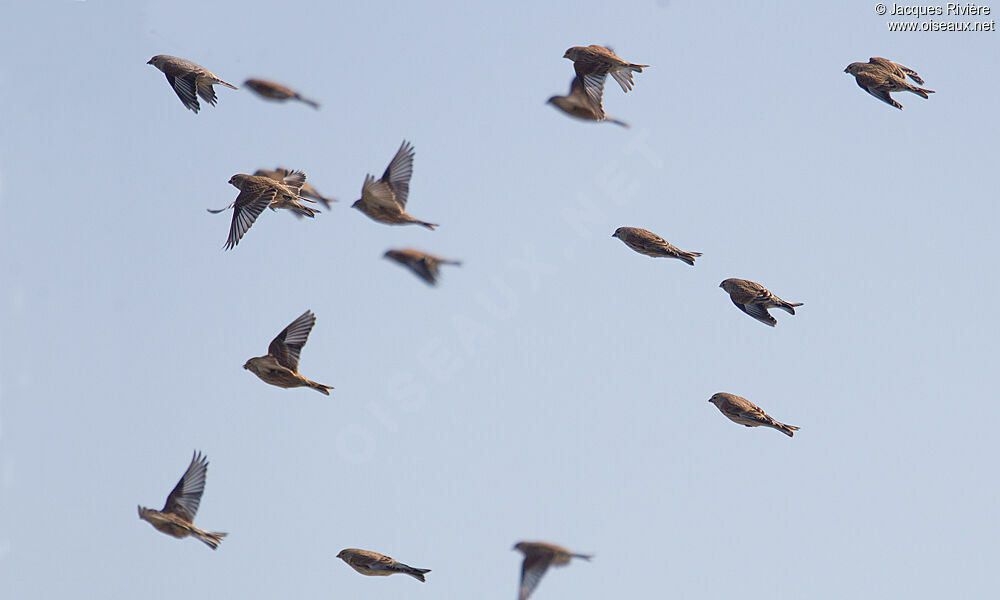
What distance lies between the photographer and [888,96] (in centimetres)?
1962

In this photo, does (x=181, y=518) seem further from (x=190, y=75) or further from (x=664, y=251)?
(x=664, y=251)

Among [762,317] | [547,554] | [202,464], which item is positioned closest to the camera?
[547,554]

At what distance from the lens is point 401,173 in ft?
70.0

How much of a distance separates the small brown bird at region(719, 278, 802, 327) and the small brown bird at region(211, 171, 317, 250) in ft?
19.4

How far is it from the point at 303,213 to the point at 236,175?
1188 mm

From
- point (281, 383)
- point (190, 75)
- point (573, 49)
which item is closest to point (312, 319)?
point (281, 383)

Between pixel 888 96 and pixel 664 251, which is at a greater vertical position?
pixel 888 96

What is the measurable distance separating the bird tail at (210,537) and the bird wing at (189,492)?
1.15 feet

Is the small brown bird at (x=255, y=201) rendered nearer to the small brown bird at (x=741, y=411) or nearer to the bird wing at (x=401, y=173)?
the bird wing at (x=401, y=173)

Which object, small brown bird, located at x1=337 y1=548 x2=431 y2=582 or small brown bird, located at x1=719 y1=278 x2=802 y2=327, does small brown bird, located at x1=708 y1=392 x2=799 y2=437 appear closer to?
small brown bird, located at x1=719 y1=278 x2=802 y2=327

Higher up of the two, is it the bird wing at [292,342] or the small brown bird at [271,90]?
the small brown bird at [271,90]

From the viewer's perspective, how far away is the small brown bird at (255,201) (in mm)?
19516

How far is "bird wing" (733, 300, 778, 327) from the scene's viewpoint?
1922cm

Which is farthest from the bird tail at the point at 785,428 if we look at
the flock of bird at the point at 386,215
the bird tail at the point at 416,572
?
the bird tail at the point at 416,572
